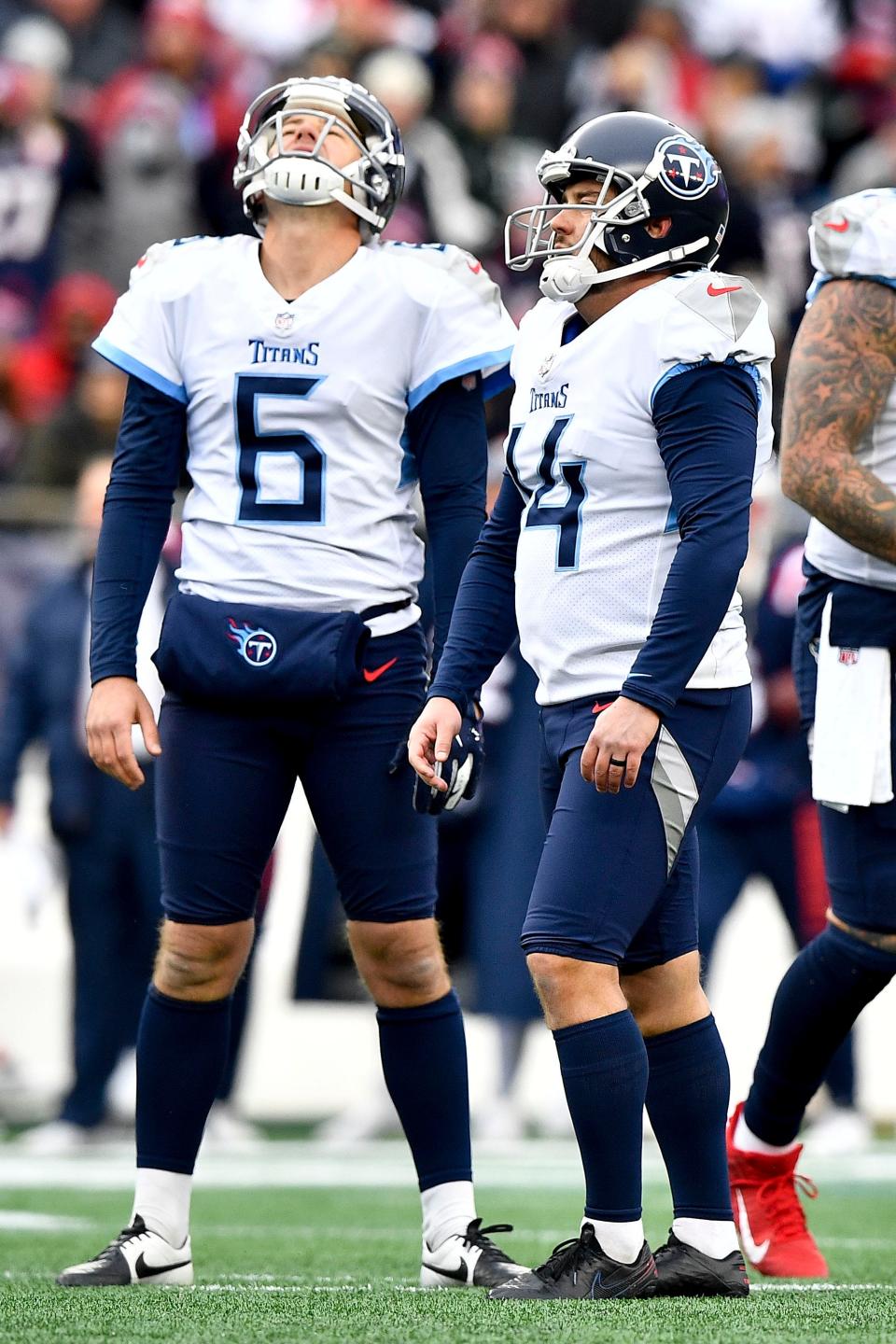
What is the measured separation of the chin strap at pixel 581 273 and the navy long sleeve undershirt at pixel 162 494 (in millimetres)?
398

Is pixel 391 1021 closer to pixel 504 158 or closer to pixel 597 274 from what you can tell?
pixel 597 274

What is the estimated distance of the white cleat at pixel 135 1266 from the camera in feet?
12.9

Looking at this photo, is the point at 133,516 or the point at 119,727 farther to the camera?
the point at 133,516

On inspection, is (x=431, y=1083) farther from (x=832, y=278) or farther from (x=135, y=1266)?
(x=832, y=278)

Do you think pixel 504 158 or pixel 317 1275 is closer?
pixel 317 1275

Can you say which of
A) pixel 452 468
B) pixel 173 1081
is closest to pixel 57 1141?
pixel 173 1081

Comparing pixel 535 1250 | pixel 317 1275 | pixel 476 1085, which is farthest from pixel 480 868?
pixel 317 1275

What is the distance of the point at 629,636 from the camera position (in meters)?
3.67

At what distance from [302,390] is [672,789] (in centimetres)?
99

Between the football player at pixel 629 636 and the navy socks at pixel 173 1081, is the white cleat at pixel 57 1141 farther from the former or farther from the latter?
the football player at pixel 629 636

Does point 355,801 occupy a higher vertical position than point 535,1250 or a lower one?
higher

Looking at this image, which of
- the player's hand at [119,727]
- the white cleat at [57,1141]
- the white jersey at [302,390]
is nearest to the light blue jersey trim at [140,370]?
the white jersey at [302,390]

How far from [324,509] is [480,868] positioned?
157 inches

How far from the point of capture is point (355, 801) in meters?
4.01
